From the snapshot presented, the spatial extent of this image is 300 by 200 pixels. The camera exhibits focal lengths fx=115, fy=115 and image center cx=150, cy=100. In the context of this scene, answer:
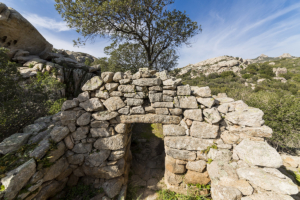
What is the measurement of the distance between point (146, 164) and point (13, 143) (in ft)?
17.0

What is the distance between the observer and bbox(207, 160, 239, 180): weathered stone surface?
9.85 ft

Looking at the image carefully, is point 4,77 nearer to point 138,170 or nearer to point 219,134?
point 138,170

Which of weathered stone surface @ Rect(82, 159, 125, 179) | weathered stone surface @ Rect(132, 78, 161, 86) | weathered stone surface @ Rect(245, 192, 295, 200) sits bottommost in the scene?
weathered stone surface @ Rect(82, 159, 125, 179)

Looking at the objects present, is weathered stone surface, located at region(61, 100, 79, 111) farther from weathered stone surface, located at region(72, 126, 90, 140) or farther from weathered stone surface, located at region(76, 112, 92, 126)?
weathered stone surface, located at region(72, 126, 90, 140)

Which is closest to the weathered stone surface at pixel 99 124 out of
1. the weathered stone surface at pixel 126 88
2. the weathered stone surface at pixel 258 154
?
the weathered stone surface at pixel 126 88

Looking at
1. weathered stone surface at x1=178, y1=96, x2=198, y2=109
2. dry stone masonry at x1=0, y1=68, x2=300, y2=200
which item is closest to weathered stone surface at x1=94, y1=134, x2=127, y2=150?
dry stone masonry at x1=0, y1=68, x2=300, y2=200

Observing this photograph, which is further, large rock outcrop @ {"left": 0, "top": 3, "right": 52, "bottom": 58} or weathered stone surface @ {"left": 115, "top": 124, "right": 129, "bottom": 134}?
large rock outcrop @ {"left": 0, "top": 3, "right": 52, "bottom": 58}

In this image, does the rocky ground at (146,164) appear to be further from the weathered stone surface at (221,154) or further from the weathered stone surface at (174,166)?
the weathered stone surface at (221,154)

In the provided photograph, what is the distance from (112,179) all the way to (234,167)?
4034mm

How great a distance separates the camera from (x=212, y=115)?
12.0ft

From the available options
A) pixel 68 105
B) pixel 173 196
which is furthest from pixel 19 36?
pixel 173 196

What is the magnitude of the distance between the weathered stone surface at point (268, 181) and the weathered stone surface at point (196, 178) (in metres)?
1.26

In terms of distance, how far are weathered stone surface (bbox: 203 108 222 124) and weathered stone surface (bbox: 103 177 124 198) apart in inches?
154

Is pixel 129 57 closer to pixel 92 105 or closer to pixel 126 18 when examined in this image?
pixel 126 18
